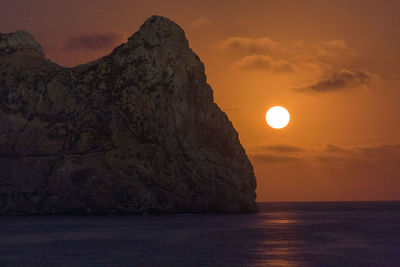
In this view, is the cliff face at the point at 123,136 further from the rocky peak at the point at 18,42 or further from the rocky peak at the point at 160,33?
the rocky peak at the point at 18,42

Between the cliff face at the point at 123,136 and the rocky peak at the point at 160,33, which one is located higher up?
the rocky peak at the point at 160,33

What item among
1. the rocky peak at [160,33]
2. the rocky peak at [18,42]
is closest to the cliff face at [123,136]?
the rocky peak at [160,33]

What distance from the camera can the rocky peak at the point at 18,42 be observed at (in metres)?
170

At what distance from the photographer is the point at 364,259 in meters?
44.6

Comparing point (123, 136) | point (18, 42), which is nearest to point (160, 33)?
point (123, 136)

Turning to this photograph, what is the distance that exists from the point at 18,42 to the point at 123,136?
50.8 meters

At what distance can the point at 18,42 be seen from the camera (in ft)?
570

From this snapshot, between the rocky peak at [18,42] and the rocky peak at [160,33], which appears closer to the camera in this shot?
the rocky peak at [160,33]

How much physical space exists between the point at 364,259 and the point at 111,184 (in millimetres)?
98736

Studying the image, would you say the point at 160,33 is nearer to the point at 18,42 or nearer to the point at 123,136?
the point at 123,136

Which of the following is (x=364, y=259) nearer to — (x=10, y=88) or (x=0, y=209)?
(x=0, y=209)

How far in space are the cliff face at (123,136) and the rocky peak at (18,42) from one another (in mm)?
4243

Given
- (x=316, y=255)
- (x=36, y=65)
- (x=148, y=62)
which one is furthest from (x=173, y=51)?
(x=316, y=255)

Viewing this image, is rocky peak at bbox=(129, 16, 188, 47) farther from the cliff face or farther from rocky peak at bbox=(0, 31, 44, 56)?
rocky peak at bbox=(0, 31, 44, 56)
